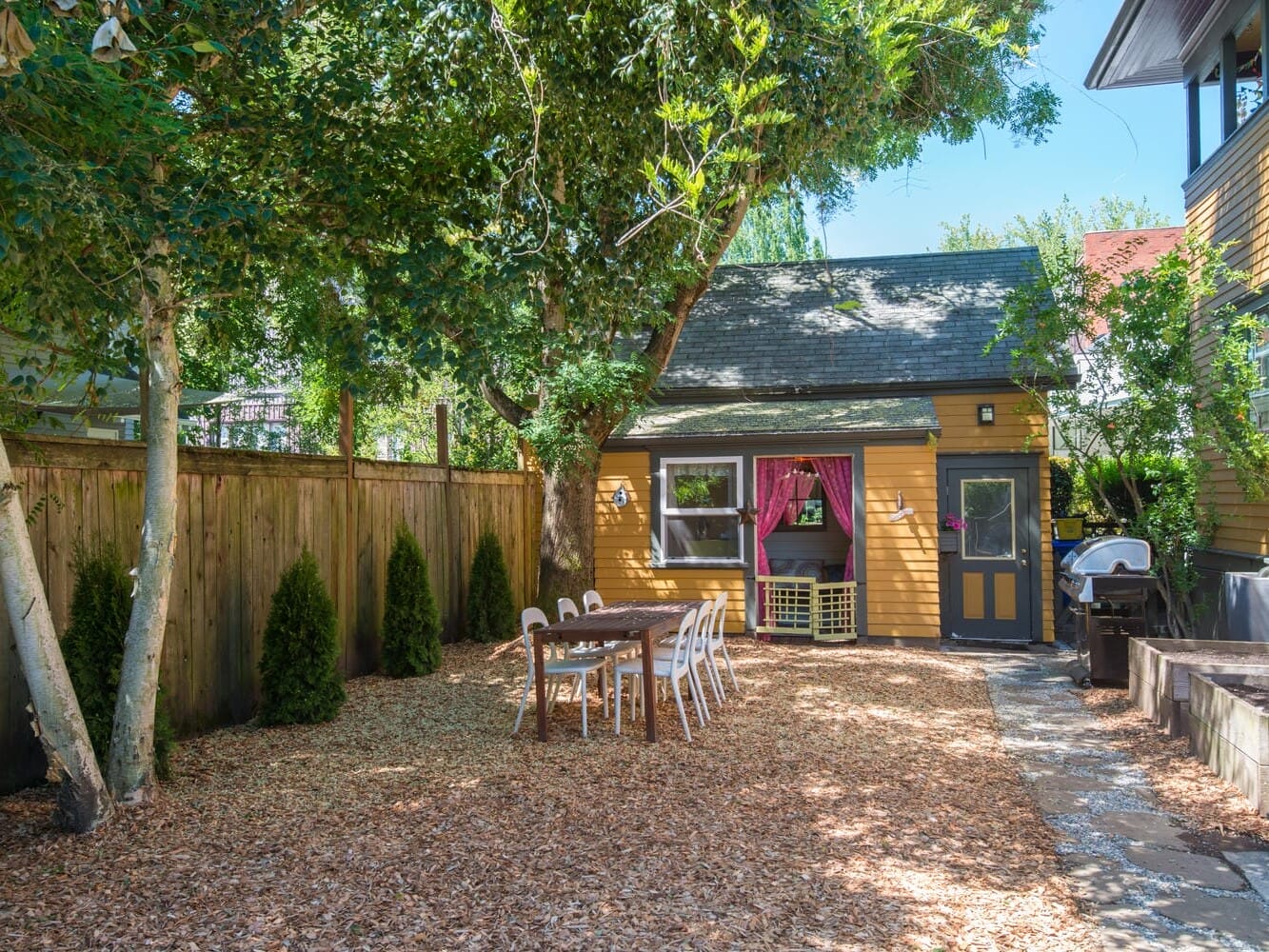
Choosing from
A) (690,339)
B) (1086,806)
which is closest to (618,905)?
(1086,806)

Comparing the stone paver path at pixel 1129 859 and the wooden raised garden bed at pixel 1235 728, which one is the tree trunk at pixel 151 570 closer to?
the stone paver path at pixel 1129 859

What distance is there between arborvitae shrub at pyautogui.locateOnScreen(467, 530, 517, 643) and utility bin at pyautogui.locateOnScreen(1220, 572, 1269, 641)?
677 cm

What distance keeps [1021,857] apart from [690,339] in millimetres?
9702

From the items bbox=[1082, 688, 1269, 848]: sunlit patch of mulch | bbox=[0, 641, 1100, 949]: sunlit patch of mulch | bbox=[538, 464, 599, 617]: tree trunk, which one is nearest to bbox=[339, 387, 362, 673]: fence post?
bbox=[0, 641, 1100, 949]: sunlit patch of mulch

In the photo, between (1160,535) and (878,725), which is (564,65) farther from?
(1160,535)

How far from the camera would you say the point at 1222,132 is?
952cm

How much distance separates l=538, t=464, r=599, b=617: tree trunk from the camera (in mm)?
10367

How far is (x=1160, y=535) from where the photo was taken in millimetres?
9125

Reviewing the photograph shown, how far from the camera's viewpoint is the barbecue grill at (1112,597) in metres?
8.12

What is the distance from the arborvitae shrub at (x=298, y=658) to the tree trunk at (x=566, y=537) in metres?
3.64

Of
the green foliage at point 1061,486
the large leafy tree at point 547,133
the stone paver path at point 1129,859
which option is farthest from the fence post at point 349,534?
the green foliage at point 1061,486

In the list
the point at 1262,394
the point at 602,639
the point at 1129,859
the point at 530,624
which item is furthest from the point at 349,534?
the point at 1262,394

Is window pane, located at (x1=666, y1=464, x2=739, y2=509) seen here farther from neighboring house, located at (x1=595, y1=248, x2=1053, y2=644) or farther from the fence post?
the fence post

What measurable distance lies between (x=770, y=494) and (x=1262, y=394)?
16.9ft
